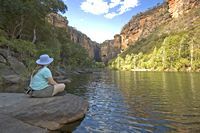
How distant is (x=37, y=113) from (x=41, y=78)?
221 cm

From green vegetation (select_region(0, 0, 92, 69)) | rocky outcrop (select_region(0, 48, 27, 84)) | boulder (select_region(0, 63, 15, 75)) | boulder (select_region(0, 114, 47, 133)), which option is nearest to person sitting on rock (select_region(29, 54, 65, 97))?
boulder (select_region(0, 114, 47, 133))

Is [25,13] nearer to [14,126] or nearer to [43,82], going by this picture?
[43,82]

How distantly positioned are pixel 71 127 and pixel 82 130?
500 mm

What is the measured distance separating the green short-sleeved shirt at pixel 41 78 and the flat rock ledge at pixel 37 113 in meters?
0.66

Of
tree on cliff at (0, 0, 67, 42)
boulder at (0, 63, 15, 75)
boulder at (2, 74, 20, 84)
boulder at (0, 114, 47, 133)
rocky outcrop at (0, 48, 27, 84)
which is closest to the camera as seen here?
boulder at (0, 114, 47, 133)

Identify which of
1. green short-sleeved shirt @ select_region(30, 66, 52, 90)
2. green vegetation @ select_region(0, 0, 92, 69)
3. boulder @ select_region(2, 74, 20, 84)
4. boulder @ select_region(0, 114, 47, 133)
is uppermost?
green vegetation @ select_region(0, 0, 92, 69)

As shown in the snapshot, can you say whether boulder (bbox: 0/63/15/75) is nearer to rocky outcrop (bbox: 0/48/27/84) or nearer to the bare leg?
rocky outcrop (bbox: 0/48/27/84)

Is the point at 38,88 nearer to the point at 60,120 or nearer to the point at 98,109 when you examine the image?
the point at 60,120

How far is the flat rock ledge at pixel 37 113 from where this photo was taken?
9.35m

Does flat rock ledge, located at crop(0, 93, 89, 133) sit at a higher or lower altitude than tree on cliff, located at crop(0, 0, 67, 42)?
lower

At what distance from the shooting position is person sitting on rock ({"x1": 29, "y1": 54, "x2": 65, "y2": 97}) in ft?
39.6

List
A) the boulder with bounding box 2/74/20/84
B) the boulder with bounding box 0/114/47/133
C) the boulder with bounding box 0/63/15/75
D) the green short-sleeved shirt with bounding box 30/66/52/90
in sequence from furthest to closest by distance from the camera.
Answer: the boulder with bounding box 0/63/15/75
the boulder with bounding box 2/74/20/84
the green short-sleeved shirt with bounding box 30/66/52/90
the boulder with bounding box 0/114/47/133

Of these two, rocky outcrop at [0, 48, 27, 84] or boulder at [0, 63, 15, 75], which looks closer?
rocky outcrop at [0, 48, 27, 84]

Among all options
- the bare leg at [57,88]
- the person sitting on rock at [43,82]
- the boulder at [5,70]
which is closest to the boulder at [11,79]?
the boulder at [5,70]
